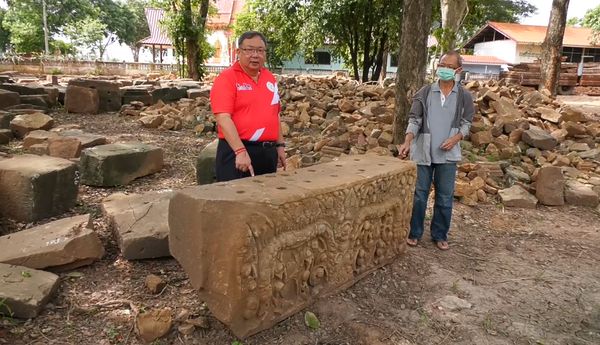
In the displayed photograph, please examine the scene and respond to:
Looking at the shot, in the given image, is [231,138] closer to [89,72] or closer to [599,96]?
[599,96]

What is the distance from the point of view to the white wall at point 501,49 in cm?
2897

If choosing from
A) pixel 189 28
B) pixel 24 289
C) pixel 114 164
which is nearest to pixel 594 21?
pixel 189 28

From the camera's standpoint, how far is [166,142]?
7.24m

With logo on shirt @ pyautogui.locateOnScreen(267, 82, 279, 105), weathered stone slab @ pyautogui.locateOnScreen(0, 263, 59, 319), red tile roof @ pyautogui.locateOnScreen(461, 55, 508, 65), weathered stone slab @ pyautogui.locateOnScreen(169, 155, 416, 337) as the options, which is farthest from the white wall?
weathered stone slab @ pyautogui.locateOnScreen(0, 263, 59, 319)

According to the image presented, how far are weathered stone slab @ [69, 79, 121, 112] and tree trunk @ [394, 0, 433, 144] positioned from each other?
7386mm

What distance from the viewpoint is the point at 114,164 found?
15.5 feet

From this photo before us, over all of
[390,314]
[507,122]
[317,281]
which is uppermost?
[507,122]

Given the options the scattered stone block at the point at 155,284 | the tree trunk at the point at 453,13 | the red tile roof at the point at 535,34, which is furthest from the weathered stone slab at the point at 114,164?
the red tile roof at the point at 535,34

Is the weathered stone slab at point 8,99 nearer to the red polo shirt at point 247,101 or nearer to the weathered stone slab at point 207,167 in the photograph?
the weathered stone slab at point 207,167

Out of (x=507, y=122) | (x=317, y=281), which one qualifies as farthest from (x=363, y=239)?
(x=507, y=122)

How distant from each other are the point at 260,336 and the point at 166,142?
5.39 metres

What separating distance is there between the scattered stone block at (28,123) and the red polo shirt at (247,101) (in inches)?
214

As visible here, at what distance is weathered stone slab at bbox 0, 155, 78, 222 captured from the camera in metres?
3.62

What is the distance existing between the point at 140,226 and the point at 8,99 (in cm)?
754
